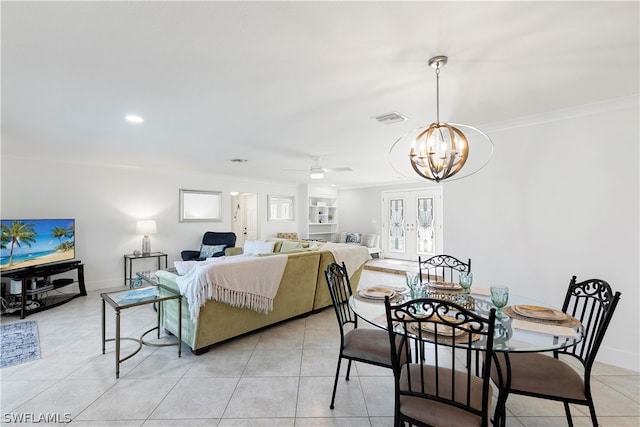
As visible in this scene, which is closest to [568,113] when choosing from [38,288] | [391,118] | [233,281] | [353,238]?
[391,118]

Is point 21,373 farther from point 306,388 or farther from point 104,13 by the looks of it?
point 104,13

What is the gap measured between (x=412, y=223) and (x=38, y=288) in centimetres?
774

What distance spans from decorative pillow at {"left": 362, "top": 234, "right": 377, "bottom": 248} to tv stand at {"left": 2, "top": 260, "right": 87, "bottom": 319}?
21.4ft

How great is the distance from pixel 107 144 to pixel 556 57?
186 inches

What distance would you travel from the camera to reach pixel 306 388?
2.23m

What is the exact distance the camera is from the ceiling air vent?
9.09ft

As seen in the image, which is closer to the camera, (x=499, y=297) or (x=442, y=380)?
(x=442, y=380)

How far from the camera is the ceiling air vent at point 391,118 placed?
277 centimetres

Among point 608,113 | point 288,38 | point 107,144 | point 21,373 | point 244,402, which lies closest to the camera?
point 288,38

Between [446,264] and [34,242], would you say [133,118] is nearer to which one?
[34,242]

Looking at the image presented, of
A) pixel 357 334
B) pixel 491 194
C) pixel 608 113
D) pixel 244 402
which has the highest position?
pixel 608 113

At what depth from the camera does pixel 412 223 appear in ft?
26.5

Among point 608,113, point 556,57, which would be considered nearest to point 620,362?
point 608,113

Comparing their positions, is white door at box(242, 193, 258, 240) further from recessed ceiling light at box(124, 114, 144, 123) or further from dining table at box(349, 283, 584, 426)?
dining table at box(349, 283, 584, 426)
